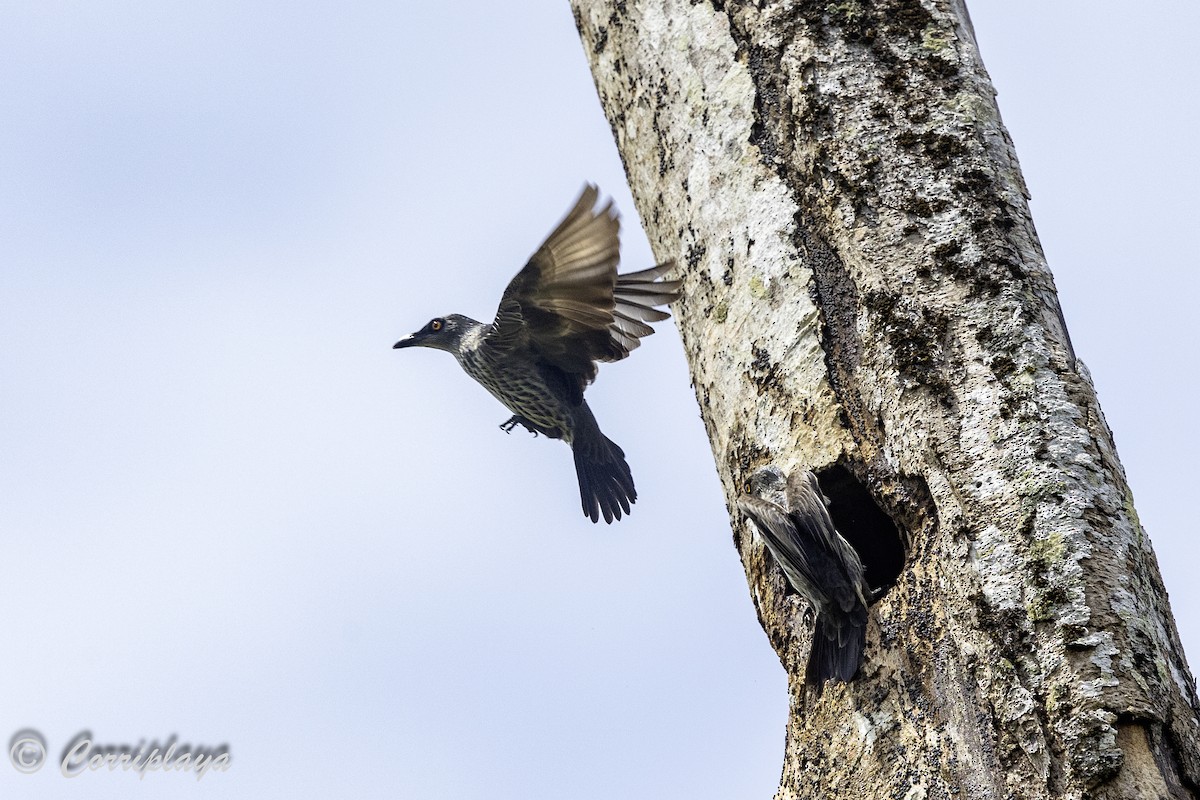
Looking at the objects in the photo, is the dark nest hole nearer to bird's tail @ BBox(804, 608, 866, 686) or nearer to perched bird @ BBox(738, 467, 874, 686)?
perched bird @ BBox(738, 467, 874, 686)

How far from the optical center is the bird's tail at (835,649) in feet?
9.40

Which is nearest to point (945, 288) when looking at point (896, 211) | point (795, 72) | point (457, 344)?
point (896, 211)

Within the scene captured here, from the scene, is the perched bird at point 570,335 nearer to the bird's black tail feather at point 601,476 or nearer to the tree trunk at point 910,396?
the bird's black tail feather at point 601,476

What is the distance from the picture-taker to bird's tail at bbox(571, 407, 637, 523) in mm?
6895

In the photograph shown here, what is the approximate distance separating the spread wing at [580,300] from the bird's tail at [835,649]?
5.87 feet

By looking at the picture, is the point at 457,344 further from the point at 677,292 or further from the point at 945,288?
the point at 945,288

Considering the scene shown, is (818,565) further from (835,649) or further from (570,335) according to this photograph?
(570,335)

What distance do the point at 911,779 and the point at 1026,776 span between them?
29cm

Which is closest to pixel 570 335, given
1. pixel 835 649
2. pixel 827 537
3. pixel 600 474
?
pixel 600 474

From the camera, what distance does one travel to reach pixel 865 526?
324 cm

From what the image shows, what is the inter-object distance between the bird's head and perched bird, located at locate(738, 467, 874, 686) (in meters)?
4.45

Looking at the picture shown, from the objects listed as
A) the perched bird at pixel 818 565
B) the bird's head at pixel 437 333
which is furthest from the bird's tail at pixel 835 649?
the bird's head at pixel 437 333

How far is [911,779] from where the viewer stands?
8.59ft

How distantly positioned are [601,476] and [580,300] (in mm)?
1672
